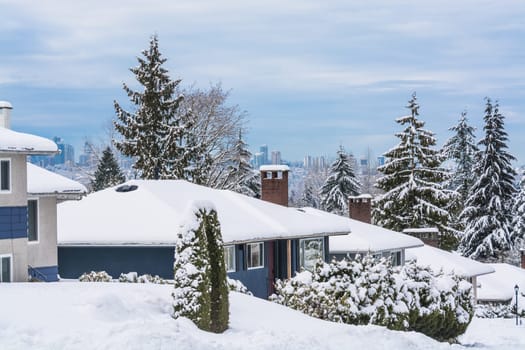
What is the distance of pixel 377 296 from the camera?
21.0 meters

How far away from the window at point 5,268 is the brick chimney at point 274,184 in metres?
16.0

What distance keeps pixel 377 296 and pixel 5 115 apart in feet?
40.0

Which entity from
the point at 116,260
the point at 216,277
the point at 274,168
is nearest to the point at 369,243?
the point at 274,168

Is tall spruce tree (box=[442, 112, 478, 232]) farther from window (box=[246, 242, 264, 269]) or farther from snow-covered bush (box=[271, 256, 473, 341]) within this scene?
snow-covered bush (box=[271, 256, 473, 341])

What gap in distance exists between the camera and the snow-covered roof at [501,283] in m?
46.2

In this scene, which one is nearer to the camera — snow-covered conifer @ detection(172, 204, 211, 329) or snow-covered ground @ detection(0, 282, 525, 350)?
snow-covered ground @ detection(0, 282, 525, 350)

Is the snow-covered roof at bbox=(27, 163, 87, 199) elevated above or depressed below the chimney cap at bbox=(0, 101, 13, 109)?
below

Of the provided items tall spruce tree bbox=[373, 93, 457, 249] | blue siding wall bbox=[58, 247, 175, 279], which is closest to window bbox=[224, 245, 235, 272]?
blue siding wall bbox=[58, 247, 175, 279]

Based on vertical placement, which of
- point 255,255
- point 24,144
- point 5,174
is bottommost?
point 255,255

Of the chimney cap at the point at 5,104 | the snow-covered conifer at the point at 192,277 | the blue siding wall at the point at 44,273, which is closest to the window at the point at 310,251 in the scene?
the blue siding wall at the point at 44,273

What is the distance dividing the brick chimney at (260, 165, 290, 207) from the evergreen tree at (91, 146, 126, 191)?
25.1 m

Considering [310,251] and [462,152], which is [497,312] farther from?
[462,152]

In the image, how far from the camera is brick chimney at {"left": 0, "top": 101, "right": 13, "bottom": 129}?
25016 mm

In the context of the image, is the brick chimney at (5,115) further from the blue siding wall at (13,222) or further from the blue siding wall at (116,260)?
the blue siding wall at (116,260)
